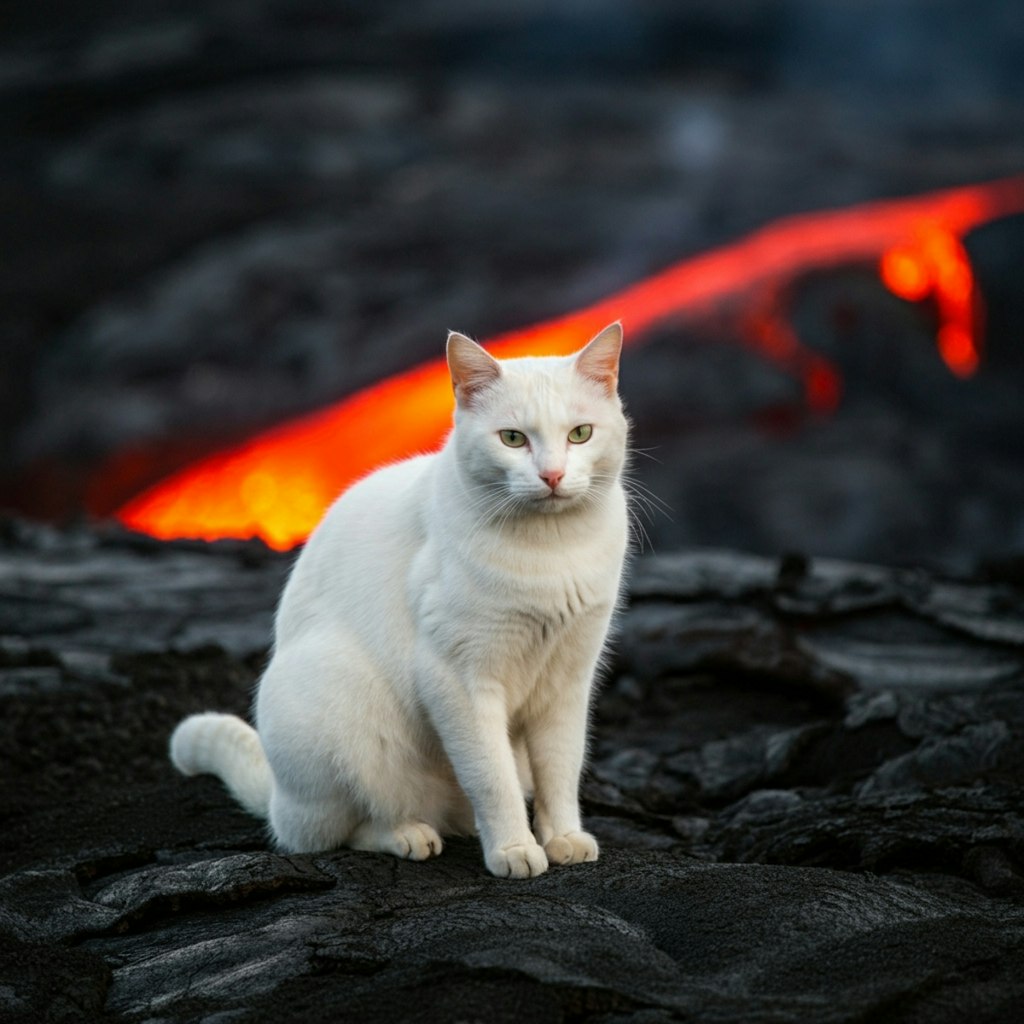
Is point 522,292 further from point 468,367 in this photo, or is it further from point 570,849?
point 570,849

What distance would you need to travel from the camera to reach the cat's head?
9.67ft

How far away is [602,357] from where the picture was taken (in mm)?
3102

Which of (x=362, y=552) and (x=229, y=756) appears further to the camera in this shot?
(x=229, y=756)

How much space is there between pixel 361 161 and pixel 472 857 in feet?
30.8

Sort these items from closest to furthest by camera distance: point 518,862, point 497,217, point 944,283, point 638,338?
point 518,862, point 638,338, point 497,217, point 944,283

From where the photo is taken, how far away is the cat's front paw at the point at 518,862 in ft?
9.70

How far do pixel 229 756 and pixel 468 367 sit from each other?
1556 millimetres

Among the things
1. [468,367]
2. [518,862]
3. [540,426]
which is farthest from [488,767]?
[468,367]

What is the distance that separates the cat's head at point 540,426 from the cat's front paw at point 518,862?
2.75ft

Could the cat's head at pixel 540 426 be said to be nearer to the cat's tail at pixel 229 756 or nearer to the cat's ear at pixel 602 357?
the cat's ear at pixel 602 357

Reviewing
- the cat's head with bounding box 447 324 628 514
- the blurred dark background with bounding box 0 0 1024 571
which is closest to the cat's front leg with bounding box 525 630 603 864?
the cat's head with bounding box 447 324 628 514

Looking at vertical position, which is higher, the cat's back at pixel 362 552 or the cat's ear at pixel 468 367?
the cat's ear at pixel 468 367

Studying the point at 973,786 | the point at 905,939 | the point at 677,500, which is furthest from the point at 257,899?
the point at 677,500

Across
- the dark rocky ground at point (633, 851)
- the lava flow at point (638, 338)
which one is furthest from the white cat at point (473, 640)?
the lava flow at point (638, 338)
